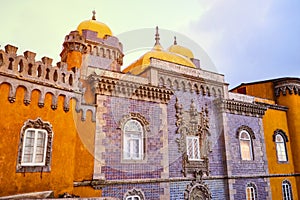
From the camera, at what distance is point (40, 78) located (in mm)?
9773

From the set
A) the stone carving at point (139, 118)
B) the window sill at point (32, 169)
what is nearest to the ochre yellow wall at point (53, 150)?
the window sill at point (32, 169)

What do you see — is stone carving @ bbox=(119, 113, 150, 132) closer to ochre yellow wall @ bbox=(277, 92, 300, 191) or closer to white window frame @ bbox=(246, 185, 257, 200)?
white window frame @ bbox=(246, 185, 257, 200)

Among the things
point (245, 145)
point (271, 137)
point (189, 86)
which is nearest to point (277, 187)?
point (271, 137)

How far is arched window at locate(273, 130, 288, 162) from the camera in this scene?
59.2 feet

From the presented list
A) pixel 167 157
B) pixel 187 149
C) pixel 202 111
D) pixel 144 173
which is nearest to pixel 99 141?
pixel 144 173

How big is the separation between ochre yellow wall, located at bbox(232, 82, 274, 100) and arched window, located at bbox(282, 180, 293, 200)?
260 inches

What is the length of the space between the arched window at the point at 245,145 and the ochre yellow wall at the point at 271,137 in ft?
5.46

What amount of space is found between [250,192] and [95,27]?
53.4ft

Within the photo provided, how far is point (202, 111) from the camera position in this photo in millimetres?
15258

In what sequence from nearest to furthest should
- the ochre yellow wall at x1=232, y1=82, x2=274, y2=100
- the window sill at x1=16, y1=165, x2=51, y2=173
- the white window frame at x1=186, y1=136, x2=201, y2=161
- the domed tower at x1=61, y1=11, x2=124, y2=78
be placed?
the window sill at x1=16, y1=165, x2=51, y2=173
the white window frame at x1=186, y1=136, x2=201, y2=161
the domed tower at x1=61, y1=11, x2=124, y2=78
the ochre yellow wall at x1=232, y1=82, x2=274, y2=100

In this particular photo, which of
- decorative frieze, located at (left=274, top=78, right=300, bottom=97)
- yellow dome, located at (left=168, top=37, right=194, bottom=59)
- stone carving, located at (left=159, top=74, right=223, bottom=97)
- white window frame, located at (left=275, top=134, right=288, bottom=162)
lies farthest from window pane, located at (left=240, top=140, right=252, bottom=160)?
yellow dome, located at (left=168, top=37, right=194, bottom=59)

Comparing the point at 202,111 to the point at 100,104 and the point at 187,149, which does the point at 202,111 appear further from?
the point at 100,104

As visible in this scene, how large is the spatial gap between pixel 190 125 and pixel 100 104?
18.5 feet

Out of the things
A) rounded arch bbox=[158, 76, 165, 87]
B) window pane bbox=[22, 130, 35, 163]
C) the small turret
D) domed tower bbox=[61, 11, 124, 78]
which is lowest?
window pane bbox=[22, 130, 35, 163]
